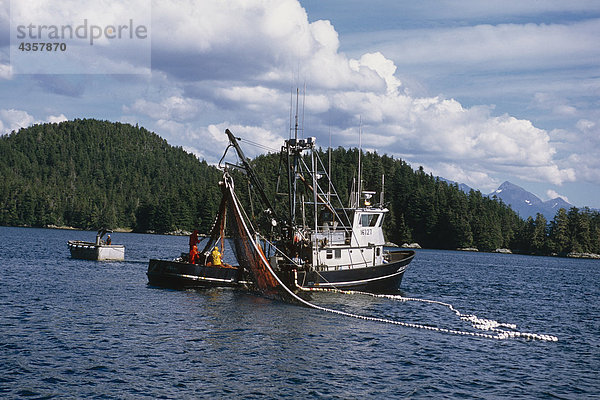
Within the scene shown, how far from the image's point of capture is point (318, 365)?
76.2 feet

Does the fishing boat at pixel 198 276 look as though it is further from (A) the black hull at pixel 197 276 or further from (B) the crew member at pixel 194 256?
(B) the crew member at pixel 194 256

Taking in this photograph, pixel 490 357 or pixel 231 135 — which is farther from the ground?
pixel 231 135

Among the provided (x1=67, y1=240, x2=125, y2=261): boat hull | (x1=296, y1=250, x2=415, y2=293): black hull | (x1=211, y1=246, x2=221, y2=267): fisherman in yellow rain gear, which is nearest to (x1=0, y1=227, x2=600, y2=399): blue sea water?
(x1=296, y1=250, x2=415, y2=293): black hull

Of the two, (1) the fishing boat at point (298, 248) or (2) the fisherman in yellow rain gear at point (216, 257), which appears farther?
(2) the fisherman in yellow rain gear at point (216, 257)

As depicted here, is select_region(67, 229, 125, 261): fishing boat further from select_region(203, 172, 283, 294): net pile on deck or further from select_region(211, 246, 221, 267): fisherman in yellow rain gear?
select_region(203, 172, 283, 294): net pile on deck

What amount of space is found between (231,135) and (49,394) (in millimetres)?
27701

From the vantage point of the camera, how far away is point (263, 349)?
25.2 meters

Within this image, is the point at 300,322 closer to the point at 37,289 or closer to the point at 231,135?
the point at 231,135

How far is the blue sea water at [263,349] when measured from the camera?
65.8ft

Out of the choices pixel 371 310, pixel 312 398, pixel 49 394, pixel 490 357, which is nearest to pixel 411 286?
pixel 371 310

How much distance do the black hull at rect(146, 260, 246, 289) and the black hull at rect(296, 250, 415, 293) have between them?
16.9 ft

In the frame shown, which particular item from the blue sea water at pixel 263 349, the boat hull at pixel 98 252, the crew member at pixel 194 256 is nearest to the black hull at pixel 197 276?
the blue sea water at pixel 263 349

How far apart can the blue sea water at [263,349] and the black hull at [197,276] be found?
994mm

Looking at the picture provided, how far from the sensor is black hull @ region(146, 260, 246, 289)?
4203cm
